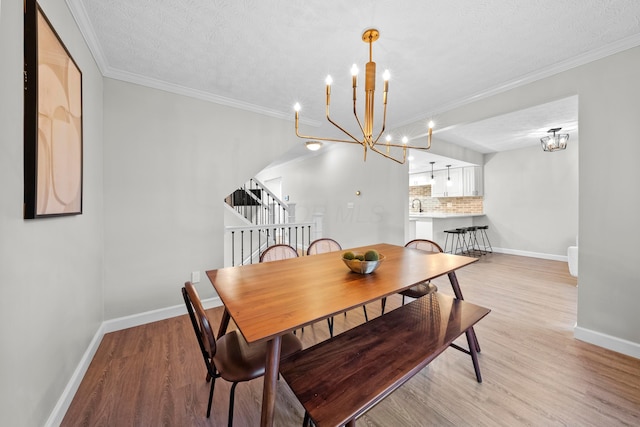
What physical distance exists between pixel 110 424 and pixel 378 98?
11.6ft

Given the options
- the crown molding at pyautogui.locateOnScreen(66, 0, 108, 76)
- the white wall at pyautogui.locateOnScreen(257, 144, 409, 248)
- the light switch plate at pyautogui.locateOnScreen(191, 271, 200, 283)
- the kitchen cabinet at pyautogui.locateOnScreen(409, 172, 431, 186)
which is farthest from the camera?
the kitchen cabinet at pyautogui.locateOnScreen(409, 172, 431, 186)

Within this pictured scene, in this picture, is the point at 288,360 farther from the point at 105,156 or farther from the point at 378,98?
the point at 378,98

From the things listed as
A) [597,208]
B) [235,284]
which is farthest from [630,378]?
[235,284]

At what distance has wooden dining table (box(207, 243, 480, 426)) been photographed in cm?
97

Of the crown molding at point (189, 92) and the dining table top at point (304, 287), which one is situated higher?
the crown molding at point (189, 92)

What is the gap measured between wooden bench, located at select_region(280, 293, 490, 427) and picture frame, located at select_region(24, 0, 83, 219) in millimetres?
1439

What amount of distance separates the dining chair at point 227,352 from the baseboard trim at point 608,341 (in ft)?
8.36

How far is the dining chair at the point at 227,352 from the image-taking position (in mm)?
1066

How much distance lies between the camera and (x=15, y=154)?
3.31 feet

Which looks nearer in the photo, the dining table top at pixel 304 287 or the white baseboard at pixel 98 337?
the dining table top at pixel 304 287

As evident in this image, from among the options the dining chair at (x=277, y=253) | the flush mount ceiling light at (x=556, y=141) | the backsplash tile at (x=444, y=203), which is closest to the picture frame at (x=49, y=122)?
the dining chair at (x=277, y=253)

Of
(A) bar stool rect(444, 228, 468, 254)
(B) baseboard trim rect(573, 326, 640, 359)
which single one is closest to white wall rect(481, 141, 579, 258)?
(A) bar stool rect(444, 228, 468, 254)

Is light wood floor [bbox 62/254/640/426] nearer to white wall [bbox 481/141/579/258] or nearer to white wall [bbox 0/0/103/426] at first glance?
white wall [bbox 0/0/103/426]

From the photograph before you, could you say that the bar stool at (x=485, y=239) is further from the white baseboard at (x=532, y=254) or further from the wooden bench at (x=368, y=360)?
the wooden bench at (x=368, y=360)
